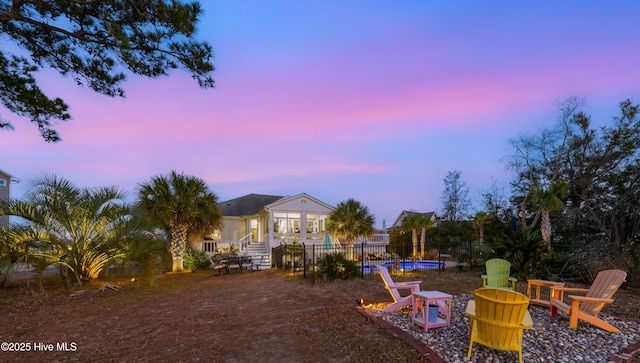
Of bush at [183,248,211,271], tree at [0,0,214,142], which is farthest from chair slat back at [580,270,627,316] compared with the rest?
bush at [183,248,211,271]

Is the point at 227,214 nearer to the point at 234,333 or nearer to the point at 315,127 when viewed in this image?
the point at 315,127

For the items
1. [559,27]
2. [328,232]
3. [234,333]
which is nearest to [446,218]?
[328,232]

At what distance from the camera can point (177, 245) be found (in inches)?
591

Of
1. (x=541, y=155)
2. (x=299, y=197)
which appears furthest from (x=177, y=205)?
(x=541, y=155)

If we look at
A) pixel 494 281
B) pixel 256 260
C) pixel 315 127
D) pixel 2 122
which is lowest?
pixel 256 260

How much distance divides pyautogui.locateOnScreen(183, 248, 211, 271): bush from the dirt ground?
5.62 metres

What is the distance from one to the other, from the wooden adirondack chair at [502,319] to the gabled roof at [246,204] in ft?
72.9

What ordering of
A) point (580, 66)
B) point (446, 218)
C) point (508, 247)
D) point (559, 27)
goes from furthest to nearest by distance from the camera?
point (446, 218), point (508, 247), point (580, 66), point (559, 27)

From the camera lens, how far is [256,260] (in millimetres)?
17422

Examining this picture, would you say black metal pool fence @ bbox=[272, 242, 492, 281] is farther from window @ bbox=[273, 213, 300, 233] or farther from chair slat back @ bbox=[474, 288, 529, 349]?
chair slat back @ bbox=[474, 288, 529, 349]

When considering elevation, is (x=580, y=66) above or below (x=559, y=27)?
below

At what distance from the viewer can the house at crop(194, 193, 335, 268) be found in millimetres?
20109

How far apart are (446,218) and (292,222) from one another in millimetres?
20044

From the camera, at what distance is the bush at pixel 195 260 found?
50.8 feet
